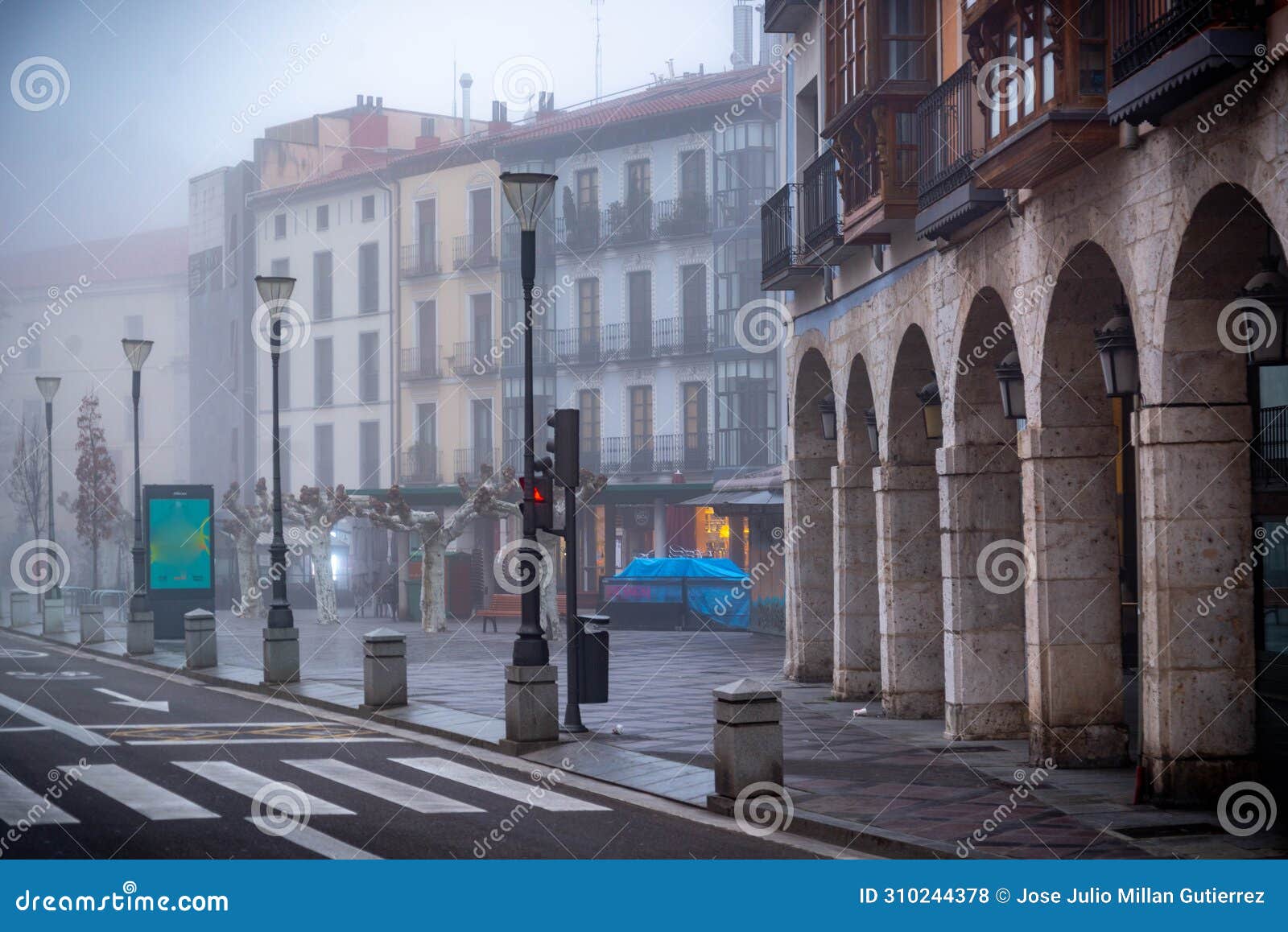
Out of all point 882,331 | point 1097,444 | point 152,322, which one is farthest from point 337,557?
point 1097,444

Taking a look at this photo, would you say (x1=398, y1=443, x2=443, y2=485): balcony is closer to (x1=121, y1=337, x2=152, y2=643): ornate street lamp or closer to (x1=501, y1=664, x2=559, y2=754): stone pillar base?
(x1=121, y1=337, x2=152, y2=643): ornate street lamp

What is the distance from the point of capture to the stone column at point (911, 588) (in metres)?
17.3

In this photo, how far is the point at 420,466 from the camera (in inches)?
2154

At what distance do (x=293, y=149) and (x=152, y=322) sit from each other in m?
16.6

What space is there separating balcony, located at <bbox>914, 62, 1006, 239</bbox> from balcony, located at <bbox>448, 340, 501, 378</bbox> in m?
37.7

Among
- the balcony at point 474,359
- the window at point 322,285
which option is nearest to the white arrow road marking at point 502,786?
the balcony at point 474,359

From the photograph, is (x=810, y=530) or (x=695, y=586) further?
(x=695, y=586)

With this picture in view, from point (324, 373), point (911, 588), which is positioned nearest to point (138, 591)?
point (911, 588)

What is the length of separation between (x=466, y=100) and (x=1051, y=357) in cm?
5075

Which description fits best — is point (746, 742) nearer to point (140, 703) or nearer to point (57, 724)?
point (57, 724)

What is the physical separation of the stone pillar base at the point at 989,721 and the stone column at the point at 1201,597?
4191 millimetres

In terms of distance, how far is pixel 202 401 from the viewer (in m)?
69.7

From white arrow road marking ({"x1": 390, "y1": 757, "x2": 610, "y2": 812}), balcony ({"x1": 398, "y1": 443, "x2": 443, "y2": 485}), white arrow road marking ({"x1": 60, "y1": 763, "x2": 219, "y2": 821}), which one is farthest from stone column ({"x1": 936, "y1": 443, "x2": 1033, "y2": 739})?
balcony ({"x1": 398, "y1": 443, "x2": 443, "y2": 485})

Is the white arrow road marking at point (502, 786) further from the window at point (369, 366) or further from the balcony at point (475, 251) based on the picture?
the window at point (369, 366)
